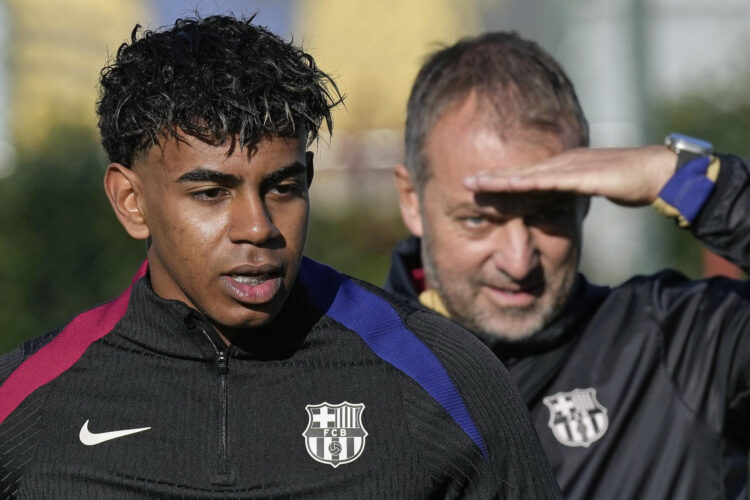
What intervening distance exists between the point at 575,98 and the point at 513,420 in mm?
1640

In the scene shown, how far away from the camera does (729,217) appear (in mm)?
3863

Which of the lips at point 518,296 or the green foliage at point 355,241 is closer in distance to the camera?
the lips at point 518,296

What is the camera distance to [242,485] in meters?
2.87

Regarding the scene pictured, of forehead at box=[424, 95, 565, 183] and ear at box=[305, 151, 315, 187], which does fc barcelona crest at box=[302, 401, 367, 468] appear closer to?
ear at box=[305, 151, 315, 187]

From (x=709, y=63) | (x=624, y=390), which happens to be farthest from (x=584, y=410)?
(x=709, y=63)

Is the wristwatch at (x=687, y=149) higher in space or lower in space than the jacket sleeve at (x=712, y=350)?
higher

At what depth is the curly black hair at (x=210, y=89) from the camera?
294 cm

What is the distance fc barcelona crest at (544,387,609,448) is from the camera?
3898 mm

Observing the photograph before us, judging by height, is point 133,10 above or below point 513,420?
below

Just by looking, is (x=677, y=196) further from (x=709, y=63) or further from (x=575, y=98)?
(x=709, y=63)

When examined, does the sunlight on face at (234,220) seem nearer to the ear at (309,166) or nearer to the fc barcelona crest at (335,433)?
the ear at (309,166)

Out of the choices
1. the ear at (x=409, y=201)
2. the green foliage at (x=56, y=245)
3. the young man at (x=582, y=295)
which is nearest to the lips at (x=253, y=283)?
the young man at (x=582, y=295)

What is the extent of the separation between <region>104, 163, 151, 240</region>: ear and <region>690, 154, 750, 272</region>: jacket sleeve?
1.72 meters

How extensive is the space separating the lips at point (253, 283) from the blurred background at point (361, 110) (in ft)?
2.17
